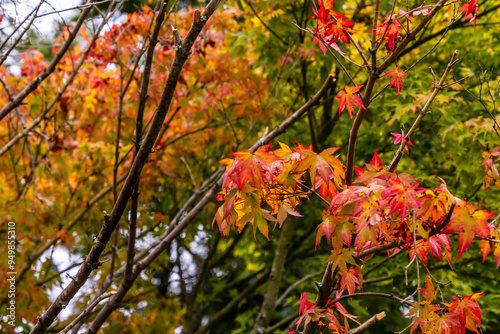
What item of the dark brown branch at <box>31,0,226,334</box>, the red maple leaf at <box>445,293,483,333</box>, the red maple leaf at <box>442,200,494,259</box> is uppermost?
the dark brown branch at <box>31,0,226,334</box>

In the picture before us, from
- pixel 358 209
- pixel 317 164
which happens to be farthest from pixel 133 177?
pixel 358 209

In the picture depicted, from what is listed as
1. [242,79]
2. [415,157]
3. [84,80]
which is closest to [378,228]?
[415,157]

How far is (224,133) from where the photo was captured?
4438 mm

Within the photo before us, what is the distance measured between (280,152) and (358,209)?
33 centimetres

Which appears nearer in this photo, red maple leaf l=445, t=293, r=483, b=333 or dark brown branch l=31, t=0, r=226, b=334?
dark brown branch l=31, t=0, r=226, b=334

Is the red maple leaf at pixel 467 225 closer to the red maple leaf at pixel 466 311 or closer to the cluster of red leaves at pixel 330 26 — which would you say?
the red maple leaf at pixel 466 311

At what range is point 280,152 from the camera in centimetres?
135

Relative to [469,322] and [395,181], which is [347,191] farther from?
[469,322]

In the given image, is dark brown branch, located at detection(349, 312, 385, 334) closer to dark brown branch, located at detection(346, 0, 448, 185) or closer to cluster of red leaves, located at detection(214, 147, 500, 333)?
cluster of red leaves, located at detection(214, 147, 500, 333)

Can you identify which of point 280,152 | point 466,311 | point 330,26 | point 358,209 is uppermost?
point 330,26

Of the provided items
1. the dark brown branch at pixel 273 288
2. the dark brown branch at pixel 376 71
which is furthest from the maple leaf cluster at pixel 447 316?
the dark brown branch at pixel 273 288

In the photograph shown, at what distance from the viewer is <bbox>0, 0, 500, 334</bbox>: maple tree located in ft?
4.14

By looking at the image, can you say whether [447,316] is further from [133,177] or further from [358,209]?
[133,177]

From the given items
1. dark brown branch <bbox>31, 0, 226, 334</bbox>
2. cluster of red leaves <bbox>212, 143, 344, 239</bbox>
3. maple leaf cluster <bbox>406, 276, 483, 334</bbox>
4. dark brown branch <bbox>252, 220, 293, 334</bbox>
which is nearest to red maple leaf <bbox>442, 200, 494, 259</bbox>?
maple leaf cluster <bbox>406, 276, 483, 334</bbox>
